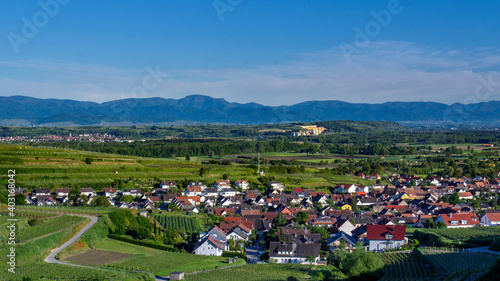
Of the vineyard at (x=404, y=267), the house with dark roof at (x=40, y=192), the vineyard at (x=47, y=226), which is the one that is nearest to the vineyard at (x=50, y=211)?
the vineyard at (x=47, y=226)

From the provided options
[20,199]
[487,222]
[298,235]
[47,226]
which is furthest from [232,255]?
[487,222]

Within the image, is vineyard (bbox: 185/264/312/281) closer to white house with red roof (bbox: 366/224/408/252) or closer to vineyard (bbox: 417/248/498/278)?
vineyard (bbox: 417/248/498/278)

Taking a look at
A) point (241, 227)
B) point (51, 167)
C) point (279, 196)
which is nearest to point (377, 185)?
point (279, 196)

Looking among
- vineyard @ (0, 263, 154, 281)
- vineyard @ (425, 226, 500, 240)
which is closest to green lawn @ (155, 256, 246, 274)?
vineyard @ (0, 263, 154, 281)

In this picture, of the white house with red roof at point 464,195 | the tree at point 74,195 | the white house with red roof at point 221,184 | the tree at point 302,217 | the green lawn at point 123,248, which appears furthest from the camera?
the white house with red roof at point 221,184

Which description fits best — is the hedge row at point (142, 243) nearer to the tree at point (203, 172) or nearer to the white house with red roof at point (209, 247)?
the white house with red roof at point (209, 247)

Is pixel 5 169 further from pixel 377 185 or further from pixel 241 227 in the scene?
pixel 377 185

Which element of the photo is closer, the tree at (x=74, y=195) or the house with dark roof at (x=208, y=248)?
the house with dark roof at (x=208, y=248)
